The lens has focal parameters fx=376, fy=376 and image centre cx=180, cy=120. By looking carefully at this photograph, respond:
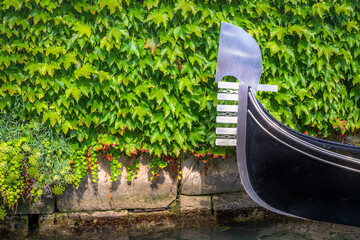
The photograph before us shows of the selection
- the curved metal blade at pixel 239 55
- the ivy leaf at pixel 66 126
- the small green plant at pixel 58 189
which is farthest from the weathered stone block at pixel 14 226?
the curved metal blade at pixel 239 55

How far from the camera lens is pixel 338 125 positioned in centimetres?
429

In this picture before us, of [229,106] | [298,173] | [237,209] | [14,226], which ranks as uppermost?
[229,106]

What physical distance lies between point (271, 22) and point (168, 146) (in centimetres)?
174

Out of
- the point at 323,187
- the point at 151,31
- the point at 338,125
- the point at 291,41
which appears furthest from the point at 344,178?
the point at 151,31

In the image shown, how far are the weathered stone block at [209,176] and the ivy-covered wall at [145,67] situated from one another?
229 millimetres

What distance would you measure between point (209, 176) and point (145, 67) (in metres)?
1.44

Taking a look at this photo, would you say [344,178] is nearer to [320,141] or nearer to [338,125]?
[320,141]

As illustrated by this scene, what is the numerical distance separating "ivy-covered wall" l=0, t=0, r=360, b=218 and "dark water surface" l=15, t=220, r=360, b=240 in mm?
631

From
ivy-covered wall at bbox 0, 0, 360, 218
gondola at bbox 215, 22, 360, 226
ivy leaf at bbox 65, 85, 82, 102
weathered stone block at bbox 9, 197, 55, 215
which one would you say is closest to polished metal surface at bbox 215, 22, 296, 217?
gondola at bbox 215, 22, 360, 226

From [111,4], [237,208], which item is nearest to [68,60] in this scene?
[111,4]

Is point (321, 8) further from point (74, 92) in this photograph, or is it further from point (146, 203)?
point (146, 203)

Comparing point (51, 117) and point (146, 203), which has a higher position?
point (51, 117)

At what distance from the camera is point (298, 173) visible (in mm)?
2939

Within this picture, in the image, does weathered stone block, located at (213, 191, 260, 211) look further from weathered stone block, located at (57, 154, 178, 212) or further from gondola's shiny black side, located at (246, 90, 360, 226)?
gondola's shiny black side, located at (246, 90, 360, 226)
